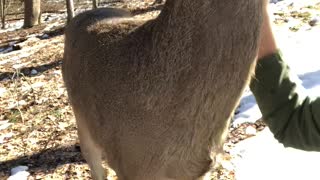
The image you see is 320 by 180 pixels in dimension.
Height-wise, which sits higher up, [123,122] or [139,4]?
[123,122]

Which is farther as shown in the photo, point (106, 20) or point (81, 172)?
point (81, 172)

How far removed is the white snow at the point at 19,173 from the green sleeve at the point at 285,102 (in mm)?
3683

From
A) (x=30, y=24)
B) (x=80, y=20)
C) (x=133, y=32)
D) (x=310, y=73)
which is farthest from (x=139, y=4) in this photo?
(x=133, y=32)

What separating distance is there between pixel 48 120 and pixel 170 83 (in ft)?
14.7

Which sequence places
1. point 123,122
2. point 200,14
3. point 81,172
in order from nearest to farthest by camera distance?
point 200,14
point 123,122
point 81,172

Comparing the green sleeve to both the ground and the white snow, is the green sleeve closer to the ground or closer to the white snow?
the ground

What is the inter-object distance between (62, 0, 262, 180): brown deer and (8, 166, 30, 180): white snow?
211 centimetres

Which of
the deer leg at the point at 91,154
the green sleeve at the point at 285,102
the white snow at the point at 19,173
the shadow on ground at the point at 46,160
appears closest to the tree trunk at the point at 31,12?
the shadow on ground at the point at 46,160

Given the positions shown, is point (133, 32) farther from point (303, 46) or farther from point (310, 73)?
point (303, 46)

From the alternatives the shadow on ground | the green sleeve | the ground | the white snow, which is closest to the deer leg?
the ground

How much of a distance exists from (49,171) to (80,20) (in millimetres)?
1872

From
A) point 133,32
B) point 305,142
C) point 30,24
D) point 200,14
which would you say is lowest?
point 30,24

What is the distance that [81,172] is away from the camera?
5.55m

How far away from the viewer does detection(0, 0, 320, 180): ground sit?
5.56m
